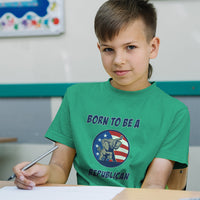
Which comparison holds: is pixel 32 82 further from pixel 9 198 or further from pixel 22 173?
pixel 9 198

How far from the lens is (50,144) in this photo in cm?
194

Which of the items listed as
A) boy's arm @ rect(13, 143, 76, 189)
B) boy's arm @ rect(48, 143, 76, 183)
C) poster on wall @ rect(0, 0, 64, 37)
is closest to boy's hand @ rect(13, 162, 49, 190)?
boy's arm @ rect(13, 143, 76, 189)

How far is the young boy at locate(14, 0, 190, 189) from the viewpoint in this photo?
1.02m

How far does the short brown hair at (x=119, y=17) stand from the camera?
102 centimetres

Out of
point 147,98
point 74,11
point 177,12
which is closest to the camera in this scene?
point 147,98

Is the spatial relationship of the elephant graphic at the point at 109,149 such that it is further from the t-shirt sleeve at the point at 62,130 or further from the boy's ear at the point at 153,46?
the boy's ear at the point at 153,46

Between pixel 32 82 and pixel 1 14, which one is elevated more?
pixel 1 14

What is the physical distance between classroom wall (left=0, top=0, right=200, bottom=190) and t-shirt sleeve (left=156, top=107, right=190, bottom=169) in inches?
28.1

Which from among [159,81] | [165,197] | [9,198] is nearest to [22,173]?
[9,198]

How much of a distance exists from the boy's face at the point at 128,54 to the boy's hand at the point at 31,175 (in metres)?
0.37

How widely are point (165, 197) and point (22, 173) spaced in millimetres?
387

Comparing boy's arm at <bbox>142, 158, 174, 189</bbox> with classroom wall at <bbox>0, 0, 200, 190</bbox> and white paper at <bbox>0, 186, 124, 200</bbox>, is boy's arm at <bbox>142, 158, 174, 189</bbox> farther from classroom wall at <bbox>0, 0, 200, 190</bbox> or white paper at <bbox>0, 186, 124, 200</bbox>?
classroom wall at <bbox>0, 0, 200, 190</bbox>

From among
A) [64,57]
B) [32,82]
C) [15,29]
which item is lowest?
[32,82]

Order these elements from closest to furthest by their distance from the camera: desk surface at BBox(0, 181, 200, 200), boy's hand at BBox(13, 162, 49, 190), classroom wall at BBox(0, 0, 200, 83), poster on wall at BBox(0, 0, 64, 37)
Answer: desk surface at BBox(0, 181, 200, 200)
boy's hand at BBox(13, 162, 49, 190)
classroom wall at BBox(0, 0, 200, 83)
poster on wall at BBox(0, 0, 64, 37)
